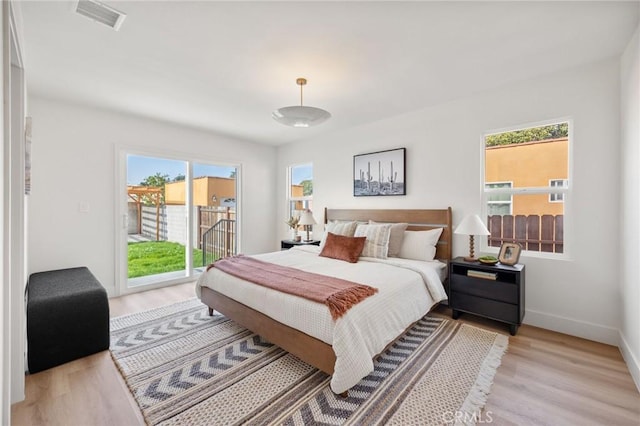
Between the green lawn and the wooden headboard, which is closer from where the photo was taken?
the wooden headboard

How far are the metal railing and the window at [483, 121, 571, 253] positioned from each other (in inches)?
159

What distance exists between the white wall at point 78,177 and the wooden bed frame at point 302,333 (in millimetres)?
1761

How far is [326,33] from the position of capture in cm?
203

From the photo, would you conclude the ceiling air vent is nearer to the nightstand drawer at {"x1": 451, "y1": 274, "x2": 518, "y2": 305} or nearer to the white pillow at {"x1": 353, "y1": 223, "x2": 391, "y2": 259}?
the white pillow at {"x1": 353, "y1": 223, "x2": 391, "y2": 259}

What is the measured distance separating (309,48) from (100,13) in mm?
1411

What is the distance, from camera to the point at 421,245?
10.8 feet

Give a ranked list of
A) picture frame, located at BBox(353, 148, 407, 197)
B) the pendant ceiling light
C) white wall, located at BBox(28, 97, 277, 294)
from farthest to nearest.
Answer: picture frame, located at BBox(353, 148, 407, 197)
white wall, located at BBox(28, 97, 277, 294)
the pendant ceiling light

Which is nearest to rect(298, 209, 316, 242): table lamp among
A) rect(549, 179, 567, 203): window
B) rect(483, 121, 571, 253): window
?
rect(483, 121, 571, 253): window

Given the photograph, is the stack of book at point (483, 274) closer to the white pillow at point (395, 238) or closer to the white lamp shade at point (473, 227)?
the white lamp shade at point (473, 227)

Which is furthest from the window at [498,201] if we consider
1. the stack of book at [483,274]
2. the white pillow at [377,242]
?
the white pillow at [377,242]

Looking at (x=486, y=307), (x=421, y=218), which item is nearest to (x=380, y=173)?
(x=421, y=218)

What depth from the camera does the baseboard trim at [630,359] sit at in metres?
1.88

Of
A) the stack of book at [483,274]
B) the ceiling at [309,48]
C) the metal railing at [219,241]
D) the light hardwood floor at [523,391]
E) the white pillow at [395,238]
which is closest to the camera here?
the light hardwood floor at [523,391]

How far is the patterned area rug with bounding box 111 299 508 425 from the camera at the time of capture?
162cm
